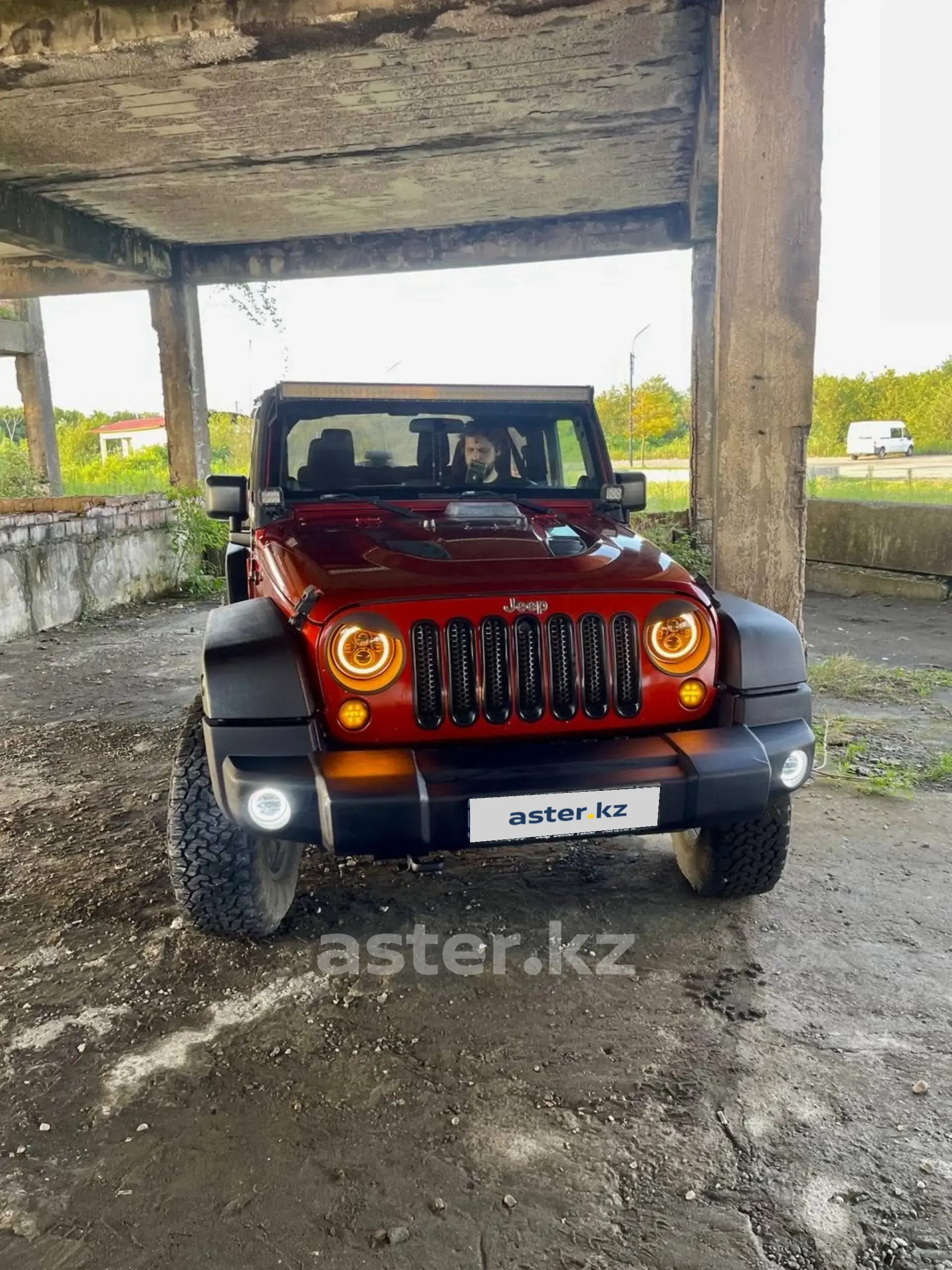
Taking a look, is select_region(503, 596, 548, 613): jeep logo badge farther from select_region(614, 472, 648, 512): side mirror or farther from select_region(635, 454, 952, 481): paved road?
select_region(635, 454, 952, 481): paved road

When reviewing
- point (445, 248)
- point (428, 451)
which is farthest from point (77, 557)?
point (428, 451)

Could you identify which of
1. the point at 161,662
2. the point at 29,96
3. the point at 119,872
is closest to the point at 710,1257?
the point at 119,872

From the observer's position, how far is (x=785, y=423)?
3643 millimetres

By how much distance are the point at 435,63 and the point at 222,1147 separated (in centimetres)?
562

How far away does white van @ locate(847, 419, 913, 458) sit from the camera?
966 cm

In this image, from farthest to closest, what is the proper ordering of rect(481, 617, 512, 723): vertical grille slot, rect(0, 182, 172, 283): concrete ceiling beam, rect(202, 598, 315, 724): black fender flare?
rect(0, 182, 172, 283): concrete ceiling beam < rect(481, 617, 512, 723): vertical grille slot < rect(202, 598, 315, 724): black fender flare

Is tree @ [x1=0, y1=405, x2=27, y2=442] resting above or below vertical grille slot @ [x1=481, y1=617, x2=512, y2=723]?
above

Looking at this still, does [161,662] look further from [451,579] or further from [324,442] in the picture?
[451,579]

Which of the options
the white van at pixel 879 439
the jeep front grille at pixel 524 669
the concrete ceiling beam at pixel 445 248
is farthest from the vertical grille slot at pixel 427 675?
the white van at pixel 879 439

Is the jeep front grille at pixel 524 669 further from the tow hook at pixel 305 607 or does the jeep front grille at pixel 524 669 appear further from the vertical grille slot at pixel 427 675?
the tow hook at pixel 305 607

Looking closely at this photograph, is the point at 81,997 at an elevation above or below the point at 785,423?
below

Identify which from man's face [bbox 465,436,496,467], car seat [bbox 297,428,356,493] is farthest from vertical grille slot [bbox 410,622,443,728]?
man's face [bbox 465,436,496,467]

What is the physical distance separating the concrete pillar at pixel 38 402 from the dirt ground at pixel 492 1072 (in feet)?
37.8

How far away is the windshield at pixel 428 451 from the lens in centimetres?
340
